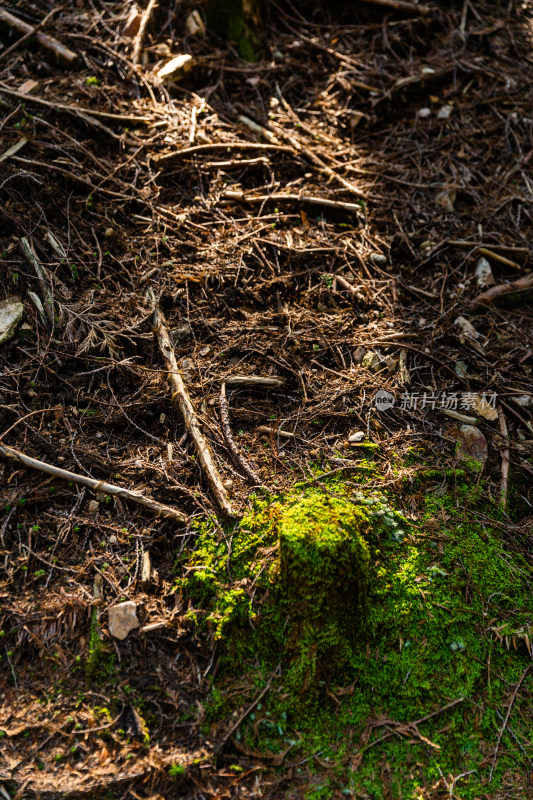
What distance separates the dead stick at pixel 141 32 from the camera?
181 inches

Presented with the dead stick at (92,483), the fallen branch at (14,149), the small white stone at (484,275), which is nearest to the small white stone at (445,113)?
the small white stone at (484,275)

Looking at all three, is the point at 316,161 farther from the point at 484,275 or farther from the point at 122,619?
the point at 122,619

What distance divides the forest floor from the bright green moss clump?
13 centimetres

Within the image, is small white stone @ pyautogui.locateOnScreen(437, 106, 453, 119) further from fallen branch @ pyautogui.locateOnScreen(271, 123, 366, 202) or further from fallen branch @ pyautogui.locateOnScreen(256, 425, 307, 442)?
fallen branch @ pyautogui.locateOnScreen(256, 425, 307, 442)

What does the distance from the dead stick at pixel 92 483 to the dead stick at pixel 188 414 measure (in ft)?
0.74

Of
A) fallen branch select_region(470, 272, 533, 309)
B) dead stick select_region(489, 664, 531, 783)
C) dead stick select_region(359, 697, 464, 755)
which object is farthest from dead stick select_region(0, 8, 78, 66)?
dead stick select_region(489, 664, 531, 783)

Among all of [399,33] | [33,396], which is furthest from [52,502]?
[399,33]

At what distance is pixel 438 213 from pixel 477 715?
11.8 ft

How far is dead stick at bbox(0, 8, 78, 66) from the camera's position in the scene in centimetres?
436

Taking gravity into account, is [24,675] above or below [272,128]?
below

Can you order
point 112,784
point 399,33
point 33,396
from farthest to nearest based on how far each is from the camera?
point 399,33
point 33,396
point 112,784

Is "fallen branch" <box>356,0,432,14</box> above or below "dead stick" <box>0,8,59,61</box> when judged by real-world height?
below

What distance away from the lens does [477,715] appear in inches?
98.3

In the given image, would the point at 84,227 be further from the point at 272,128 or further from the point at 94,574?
the point at 94,574
